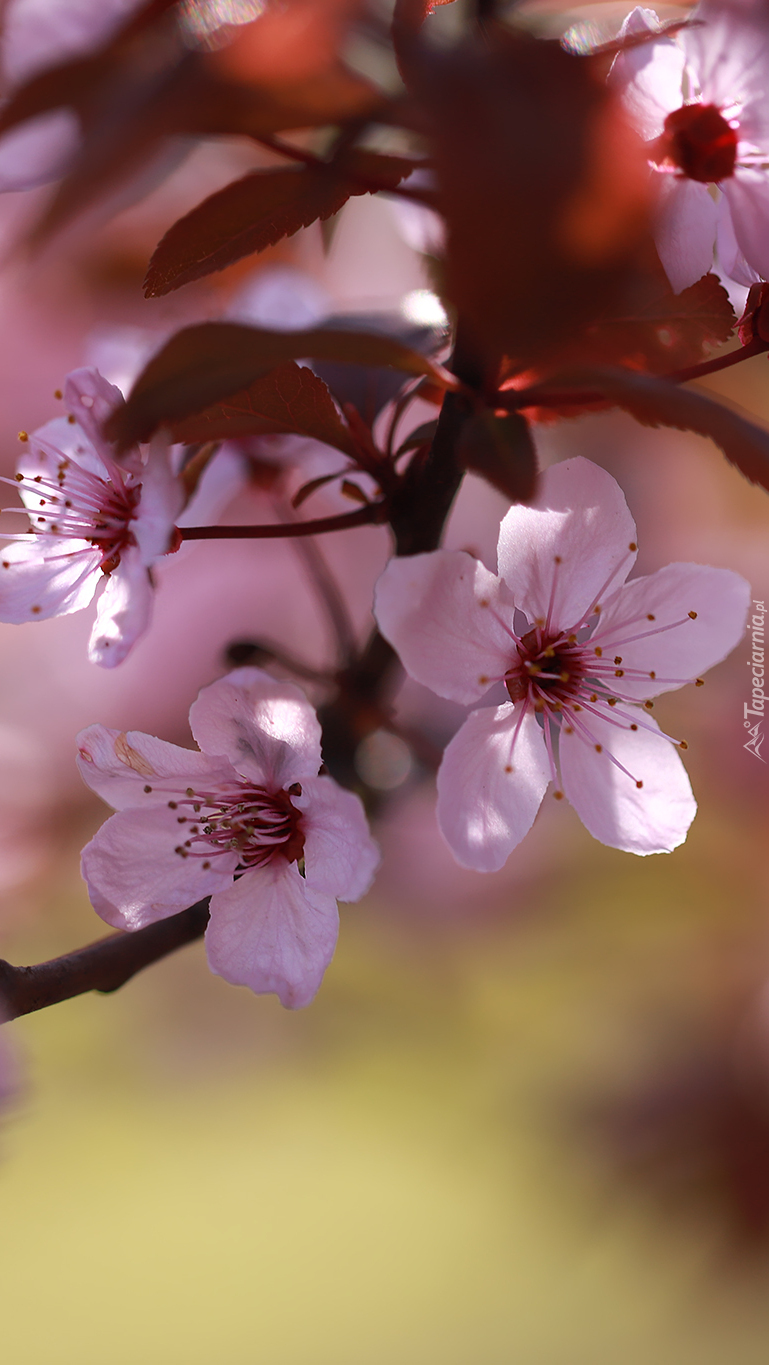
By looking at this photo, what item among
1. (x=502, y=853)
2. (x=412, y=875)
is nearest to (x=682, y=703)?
(x=412, y=875)

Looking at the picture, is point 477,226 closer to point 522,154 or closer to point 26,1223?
point 522,154

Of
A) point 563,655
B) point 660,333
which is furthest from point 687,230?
point 563,655

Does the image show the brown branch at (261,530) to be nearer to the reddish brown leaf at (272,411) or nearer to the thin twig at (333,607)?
the reddish brown leaf at (272,411)

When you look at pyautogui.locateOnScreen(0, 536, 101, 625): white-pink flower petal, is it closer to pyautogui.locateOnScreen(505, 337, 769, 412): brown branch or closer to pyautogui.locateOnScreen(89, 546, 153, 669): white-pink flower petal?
pyautogui.locateOnScreen(89, 546, 153, 669): white-pink flower petal

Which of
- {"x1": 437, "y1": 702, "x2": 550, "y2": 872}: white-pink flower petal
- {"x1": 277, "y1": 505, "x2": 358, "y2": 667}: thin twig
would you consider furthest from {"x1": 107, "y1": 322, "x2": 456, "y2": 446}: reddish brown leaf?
{"x1": 277, "y1": 505, "x2": 358, "y2": 667}: thin twig

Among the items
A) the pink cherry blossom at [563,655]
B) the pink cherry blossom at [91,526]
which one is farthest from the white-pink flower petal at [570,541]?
the pink cherry blossom at [91,526]

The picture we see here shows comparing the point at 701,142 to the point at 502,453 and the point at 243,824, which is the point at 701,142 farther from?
the point at 243,824
